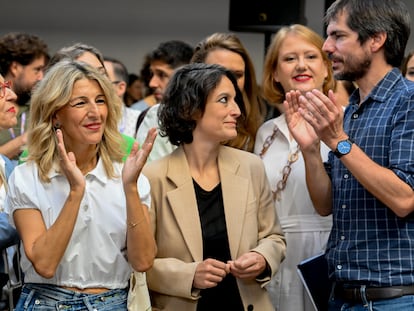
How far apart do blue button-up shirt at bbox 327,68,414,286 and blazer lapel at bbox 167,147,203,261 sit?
1.56 feet

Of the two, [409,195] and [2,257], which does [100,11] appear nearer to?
[2,257]

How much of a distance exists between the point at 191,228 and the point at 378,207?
0.68 meters

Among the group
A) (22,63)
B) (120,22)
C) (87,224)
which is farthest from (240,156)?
(120,22)

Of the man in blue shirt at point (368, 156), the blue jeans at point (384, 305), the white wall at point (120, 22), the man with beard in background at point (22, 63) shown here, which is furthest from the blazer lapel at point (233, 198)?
the white wall at point (120, 22)

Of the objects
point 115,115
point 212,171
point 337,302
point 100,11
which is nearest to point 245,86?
point 212,171

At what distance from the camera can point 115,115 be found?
2744mm

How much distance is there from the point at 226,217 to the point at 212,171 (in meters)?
0.21

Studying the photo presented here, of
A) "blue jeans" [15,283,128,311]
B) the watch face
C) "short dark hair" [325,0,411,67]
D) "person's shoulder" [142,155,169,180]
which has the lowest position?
"blue jeans" [15,283,128,311]

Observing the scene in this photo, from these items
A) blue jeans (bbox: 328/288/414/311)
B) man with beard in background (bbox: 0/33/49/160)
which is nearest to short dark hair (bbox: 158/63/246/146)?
blue jeans (bbox: 328/288/414/311)

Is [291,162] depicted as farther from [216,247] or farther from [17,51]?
[17,51]

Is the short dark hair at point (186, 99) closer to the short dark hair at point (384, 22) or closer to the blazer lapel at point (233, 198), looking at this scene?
the blazer lapel at point (233, 198)

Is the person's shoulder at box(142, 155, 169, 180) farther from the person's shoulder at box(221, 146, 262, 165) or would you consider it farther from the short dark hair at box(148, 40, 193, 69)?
the short dark hair at box(148, 40, 193, 69)

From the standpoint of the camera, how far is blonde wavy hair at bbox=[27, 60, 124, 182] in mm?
2617

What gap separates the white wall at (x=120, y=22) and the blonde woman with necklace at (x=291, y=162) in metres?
4.39
